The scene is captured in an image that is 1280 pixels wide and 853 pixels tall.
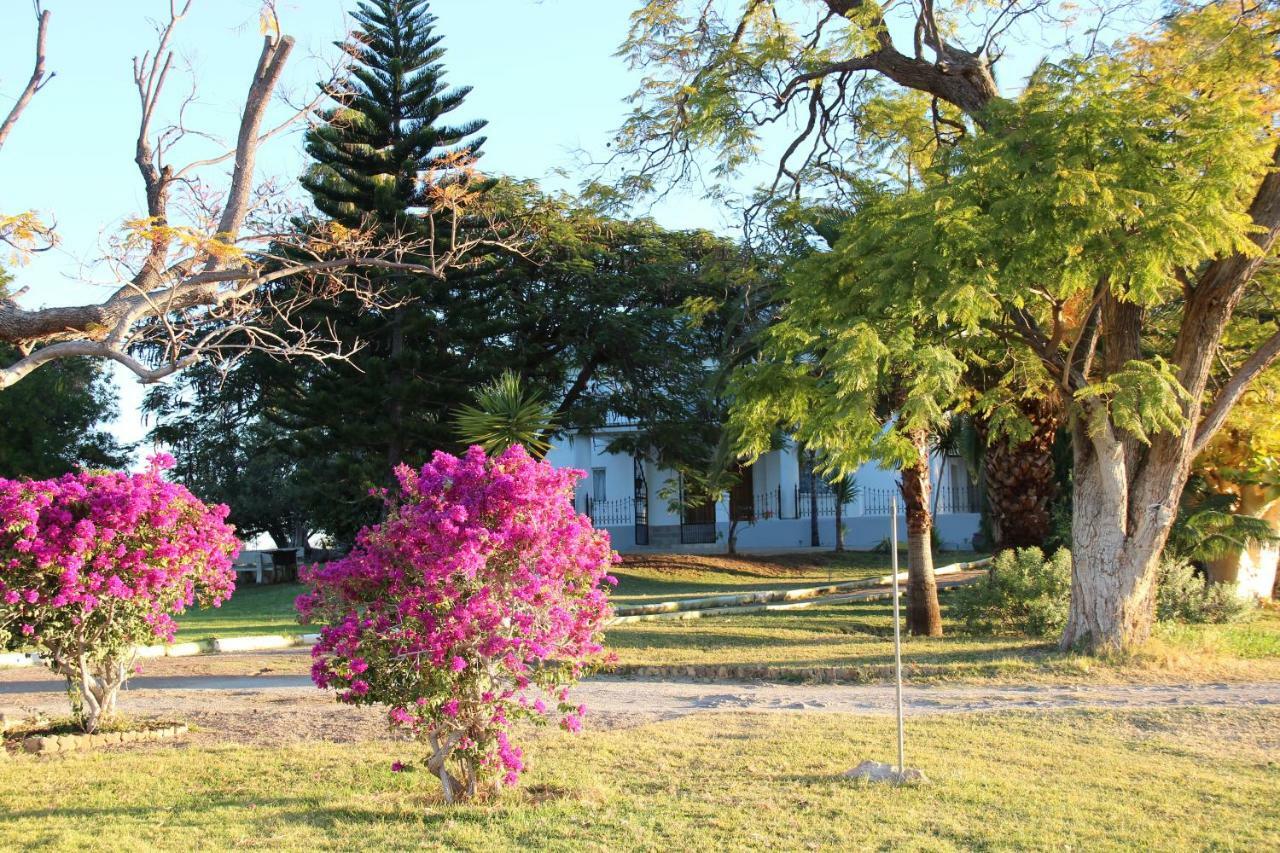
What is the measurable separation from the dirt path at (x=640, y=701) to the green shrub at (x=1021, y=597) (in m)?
3.36

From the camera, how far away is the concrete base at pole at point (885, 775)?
7043 millimetres

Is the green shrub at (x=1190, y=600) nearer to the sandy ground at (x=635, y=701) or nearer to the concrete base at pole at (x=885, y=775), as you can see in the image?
the sandy ground at (x=635, y=701)

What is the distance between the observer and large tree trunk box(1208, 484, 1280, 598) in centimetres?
1812

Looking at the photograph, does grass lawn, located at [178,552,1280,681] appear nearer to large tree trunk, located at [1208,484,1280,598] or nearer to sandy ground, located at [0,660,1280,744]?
sandy ground, located at [0,660,1280,744]

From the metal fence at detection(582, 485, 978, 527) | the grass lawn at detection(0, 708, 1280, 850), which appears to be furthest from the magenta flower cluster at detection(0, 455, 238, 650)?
the metal fence at detection(582, 485, 978, 527)

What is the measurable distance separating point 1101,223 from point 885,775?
18.0 feet

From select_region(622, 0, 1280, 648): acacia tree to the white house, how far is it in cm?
1799

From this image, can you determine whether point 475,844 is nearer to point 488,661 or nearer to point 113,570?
point 488,661

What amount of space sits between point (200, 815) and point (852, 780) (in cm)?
378

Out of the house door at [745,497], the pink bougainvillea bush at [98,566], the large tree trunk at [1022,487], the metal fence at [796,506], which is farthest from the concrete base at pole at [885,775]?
the house door at [745,497]

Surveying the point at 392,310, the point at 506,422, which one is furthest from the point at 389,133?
the point at 506,422

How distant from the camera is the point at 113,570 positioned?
8711 mm

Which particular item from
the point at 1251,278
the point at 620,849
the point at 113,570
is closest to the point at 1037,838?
the point at 620,849

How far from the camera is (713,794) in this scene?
688 cm
